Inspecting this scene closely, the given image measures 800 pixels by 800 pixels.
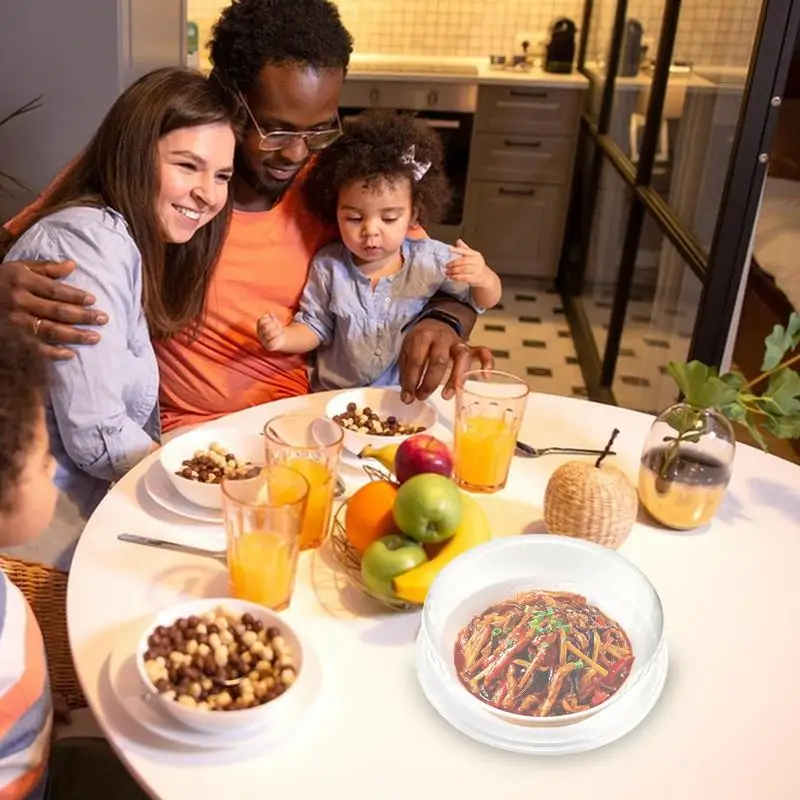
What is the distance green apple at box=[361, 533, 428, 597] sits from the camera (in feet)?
3.55

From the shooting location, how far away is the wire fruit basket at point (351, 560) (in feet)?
3.68

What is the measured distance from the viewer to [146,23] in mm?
2568

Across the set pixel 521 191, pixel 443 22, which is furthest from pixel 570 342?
pixel 443 22

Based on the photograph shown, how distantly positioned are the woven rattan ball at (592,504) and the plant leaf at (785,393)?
0.78ft

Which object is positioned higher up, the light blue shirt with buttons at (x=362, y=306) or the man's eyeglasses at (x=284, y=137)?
the man's eyeglasses at (x=284, y=137)

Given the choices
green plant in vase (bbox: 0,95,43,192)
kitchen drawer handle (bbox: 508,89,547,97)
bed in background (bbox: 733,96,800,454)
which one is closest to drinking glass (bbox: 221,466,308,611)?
green plant in vase (bbox: 0,95,43,192)

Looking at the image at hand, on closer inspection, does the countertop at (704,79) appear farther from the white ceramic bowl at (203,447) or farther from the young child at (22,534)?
the young child at (22,534)

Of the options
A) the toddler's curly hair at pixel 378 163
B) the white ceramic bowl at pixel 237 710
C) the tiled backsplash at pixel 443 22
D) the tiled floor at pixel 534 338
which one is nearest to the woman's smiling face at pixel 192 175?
the toddler's curly hair at pixel 378 163

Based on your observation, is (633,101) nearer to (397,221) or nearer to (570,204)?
(570,204)

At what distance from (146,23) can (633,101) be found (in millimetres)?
1784

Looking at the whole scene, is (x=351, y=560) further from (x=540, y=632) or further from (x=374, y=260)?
(x=374, y=260)

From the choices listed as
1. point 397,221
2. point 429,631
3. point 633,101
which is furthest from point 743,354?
point 429,631

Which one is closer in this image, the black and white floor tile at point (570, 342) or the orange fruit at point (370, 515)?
the orange fruit at point (370, 515)

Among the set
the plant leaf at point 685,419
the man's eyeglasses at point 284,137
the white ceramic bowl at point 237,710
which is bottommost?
the white ceramic bowl at point 237,710
